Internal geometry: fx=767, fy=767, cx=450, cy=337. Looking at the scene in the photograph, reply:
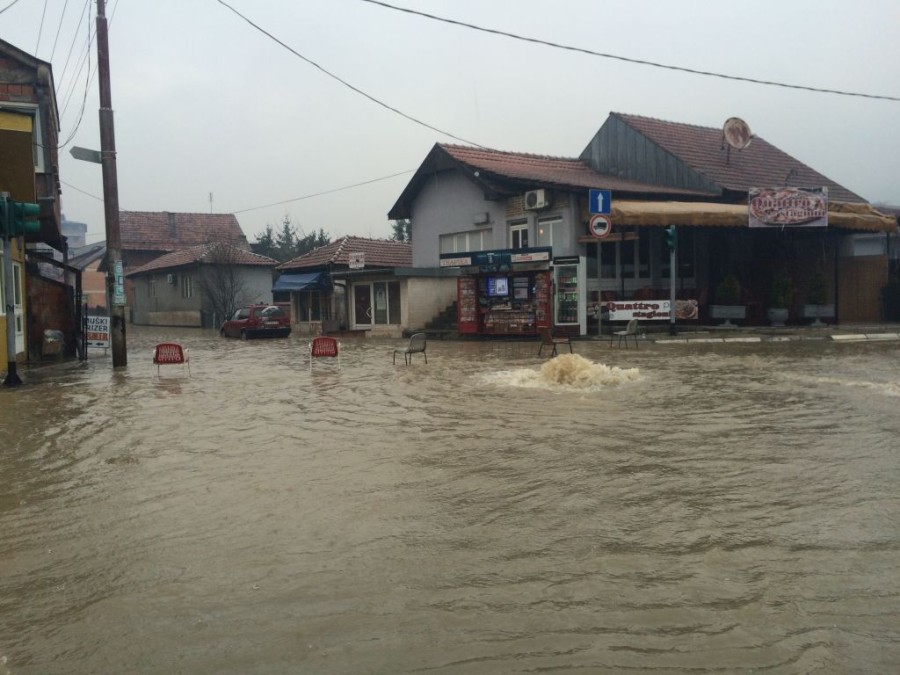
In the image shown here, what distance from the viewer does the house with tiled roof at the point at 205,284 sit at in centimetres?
4481

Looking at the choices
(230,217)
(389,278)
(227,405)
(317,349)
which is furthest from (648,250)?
(230,217)

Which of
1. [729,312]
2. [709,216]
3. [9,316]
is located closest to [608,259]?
[709,216]

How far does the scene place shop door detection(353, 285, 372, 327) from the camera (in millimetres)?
32594

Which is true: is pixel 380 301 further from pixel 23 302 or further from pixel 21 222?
pixel 21 222

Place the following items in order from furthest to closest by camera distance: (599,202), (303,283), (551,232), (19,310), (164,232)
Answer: (164,232) → (303,283) → (551,232) → (599,202) → (19,310)

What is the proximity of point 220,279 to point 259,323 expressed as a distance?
44.1 ft

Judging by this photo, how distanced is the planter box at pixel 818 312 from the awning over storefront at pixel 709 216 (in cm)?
281

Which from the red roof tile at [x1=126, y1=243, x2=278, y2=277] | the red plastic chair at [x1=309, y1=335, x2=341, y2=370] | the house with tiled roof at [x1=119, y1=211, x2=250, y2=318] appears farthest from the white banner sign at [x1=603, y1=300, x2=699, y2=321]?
→ the house with tiled roof at [x1=119, y1=211, x2=250, y2=318]

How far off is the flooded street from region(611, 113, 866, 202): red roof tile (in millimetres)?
20866

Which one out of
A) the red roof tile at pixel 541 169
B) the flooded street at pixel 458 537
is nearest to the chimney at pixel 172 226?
the red roof tile at pixel 541 169

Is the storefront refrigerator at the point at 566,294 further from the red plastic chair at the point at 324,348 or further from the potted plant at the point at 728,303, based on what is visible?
the red plastic chair at the point at 324,348

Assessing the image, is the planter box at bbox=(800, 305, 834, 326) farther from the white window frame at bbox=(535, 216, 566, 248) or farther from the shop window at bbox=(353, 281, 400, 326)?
the shop window at bbox=(353, 281, 400, 326)

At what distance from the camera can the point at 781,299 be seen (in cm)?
2592

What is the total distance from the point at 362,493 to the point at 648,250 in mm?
23389
